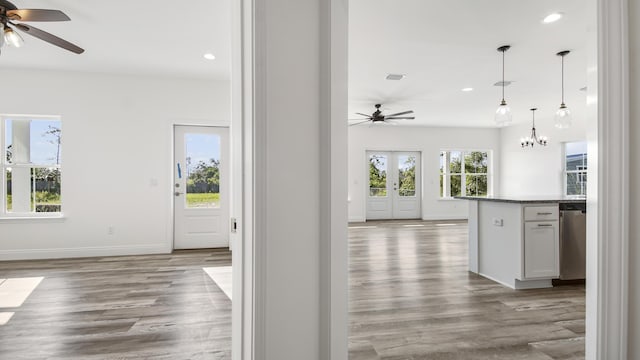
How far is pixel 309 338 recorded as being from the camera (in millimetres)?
1438

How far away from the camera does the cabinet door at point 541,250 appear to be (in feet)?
11.3

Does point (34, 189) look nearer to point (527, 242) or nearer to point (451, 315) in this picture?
point (451, 315)

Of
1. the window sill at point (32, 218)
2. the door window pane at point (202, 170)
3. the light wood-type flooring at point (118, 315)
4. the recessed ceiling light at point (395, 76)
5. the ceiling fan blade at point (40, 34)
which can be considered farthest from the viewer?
the door window pane at point (202, 170)

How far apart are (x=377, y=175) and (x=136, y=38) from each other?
7179mm

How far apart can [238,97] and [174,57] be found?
356 cm

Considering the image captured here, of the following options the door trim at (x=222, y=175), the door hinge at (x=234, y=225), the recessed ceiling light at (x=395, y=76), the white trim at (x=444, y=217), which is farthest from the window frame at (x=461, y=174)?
the door hinge at (x=234, y=225)

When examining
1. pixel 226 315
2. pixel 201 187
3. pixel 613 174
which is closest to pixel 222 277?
pixel 226 315

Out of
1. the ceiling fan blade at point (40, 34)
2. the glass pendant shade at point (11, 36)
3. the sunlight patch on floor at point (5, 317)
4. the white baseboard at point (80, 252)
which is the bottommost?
the sunlight patch on floor at point (5, 317)

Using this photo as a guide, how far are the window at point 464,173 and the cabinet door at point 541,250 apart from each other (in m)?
6.55

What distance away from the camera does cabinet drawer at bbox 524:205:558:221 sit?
3.45 meters

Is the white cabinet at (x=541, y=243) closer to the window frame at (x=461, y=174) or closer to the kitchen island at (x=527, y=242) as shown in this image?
the kitchen island at (x=527, y=242)

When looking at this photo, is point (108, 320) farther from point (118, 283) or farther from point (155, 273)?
point (155, 273)

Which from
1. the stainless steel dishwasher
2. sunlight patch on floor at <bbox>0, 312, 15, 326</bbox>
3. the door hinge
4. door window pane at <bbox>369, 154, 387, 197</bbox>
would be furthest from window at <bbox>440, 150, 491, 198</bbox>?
sunlight patch on floor at <bbox>0, 312, 15, 326</bbox>

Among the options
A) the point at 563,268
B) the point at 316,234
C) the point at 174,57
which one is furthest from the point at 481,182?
the point at 316,234
